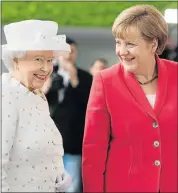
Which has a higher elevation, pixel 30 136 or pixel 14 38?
pixel 14 38

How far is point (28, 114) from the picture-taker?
5.52 feet

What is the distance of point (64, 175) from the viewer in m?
1.86

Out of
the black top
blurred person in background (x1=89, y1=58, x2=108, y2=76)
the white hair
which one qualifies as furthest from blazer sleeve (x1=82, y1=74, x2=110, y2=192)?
blurred person in background (x1=89, y1=58, x2=108, y2=76)

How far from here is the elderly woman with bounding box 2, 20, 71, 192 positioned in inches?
64.3

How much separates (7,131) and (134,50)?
635mm

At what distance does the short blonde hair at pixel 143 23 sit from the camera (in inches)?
76.8

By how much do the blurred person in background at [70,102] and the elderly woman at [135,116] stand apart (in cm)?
22

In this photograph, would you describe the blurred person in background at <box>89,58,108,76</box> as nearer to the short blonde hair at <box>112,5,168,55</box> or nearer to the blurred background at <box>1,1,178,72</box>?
the blurred background at <box>1,1,178,72</box>

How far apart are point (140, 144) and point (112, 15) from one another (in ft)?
4.04

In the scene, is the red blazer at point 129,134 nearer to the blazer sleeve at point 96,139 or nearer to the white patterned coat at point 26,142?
the blazer sleeve at point 96,139

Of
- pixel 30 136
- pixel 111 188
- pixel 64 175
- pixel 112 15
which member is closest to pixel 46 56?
pixel 30 136

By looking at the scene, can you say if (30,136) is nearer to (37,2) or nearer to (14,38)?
(14,38)

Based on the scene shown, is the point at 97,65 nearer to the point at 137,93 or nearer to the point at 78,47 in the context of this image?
the point at 78,47

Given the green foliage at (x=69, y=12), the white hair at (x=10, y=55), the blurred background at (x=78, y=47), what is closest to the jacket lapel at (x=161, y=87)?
the blurred background at (x=78, y=47)
